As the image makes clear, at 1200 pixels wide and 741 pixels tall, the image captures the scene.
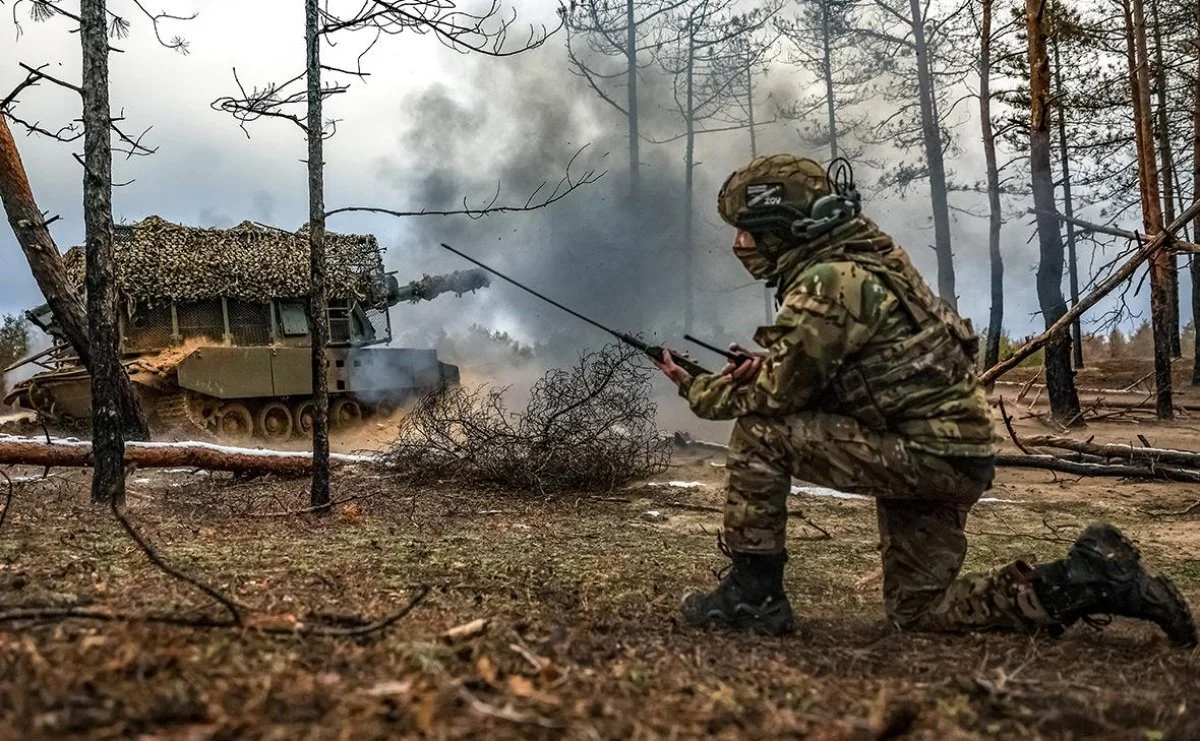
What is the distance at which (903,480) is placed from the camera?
367 cm

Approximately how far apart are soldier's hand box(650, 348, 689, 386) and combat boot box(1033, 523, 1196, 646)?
1.58 metres

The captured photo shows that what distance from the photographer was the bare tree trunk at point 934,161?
2319 centimetres

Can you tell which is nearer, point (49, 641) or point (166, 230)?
point (49, 641)

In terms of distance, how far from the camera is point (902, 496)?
3771 mm

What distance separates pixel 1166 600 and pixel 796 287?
5.72 ft

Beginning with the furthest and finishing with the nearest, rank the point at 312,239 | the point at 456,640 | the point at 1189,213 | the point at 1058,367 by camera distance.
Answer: the point at 1058,367
the point at 312,239
the point at 1189,213
the point at 456,640

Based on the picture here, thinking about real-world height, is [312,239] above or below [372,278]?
below

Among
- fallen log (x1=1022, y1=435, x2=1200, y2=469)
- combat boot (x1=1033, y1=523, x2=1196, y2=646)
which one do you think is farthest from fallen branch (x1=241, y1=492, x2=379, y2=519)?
fallen log (x1=1022, y1=435, x2=1200, y2=469)

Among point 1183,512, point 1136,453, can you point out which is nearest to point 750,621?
point 1183,512

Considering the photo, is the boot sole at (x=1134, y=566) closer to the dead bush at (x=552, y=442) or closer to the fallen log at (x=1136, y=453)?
the fallen log at (x=1136, y=453)

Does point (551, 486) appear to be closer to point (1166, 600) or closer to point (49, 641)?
point (1166, 600)

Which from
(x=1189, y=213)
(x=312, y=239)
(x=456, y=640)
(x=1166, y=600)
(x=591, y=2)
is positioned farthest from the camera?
(x=591, y=2)

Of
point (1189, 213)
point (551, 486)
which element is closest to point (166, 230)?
point (551, 486)

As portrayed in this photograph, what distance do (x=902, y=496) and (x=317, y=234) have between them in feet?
16.1
